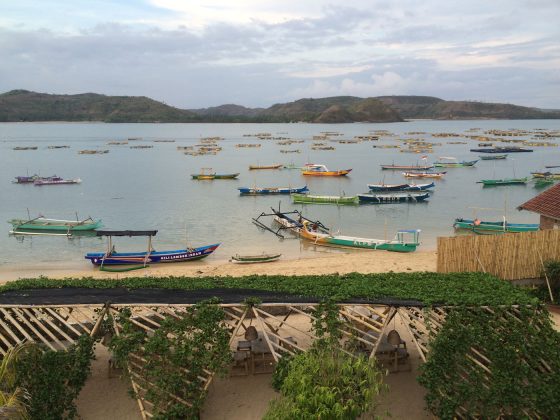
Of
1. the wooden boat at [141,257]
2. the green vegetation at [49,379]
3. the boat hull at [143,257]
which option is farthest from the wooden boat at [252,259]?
the green vegetation at [49,379]

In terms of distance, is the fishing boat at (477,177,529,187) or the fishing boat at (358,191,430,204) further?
the fishing boat at (477,177,529,187)

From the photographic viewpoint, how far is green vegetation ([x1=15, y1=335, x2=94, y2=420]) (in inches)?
378

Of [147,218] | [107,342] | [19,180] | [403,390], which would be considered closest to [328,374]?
[403,390]

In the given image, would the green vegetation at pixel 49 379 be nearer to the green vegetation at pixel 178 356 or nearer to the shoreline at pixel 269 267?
the green vegetation at pixel 178 356

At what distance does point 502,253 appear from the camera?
1541 centimetres

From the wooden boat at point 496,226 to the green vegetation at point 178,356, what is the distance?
24332mm

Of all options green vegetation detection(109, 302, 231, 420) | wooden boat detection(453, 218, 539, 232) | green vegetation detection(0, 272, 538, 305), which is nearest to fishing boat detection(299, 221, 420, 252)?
wooden boat detection(453, 218, 539, 232)

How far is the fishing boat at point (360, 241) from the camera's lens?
27.3m

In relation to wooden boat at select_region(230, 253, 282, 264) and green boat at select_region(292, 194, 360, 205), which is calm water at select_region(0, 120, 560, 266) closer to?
green boat at select_region(292, 194, 360, 205)

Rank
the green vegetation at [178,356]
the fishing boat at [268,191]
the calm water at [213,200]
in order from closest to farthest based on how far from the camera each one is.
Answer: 1. the green vegetation at [178,356]
2. the calm water at [213,200]
3. the fishing boat at [268,191]

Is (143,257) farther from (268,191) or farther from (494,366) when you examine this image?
(268,191)

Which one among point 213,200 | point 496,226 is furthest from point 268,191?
point 496,226

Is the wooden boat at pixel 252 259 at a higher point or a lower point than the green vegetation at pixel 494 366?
lower

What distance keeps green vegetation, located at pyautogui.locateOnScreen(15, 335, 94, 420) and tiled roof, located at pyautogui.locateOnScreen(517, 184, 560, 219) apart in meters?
16.3
